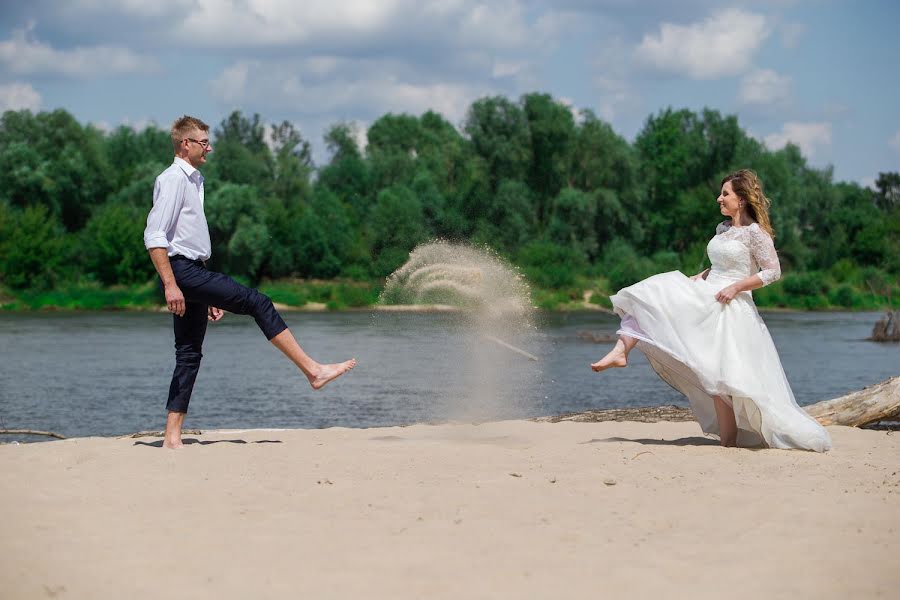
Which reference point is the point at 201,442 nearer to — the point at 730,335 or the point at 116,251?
the point at 730,335

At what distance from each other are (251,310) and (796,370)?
22.8 metres

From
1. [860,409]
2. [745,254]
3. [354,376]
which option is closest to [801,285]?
[354,376]

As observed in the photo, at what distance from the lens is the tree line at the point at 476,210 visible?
198ft

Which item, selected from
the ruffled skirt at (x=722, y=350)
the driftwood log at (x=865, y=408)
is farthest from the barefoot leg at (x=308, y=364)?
the driftwood log at (x=865, y=408)

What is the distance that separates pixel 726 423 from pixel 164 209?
420cm

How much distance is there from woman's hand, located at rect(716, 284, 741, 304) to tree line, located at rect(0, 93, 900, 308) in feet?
156

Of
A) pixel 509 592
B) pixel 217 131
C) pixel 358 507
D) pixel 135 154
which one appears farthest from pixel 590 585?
pixel 217 131

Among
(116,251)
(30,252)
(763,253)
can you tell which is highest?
(763,253)

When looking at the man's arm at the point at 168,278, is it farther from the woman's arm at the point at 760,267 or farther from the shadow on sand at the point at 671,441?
the woman's arm at the point at 760,267

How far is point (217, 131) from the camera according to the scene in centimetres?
9669

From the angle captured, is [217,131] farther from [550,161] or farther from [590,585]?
[590,585]

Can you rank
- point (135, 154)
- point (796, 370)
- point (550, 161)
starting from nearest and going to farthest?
point (796, 370)
point (550, 161)
point (135, 154)

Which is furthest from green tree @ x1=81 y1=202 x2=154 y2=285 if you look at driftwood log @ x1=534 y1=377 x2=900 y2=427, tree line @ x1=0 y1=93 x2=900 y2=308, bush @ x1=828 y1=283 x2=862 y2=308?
driftwood log @ x1=534 y1=377 x2=900 y2=427

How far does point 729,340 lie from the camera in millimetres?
7383
